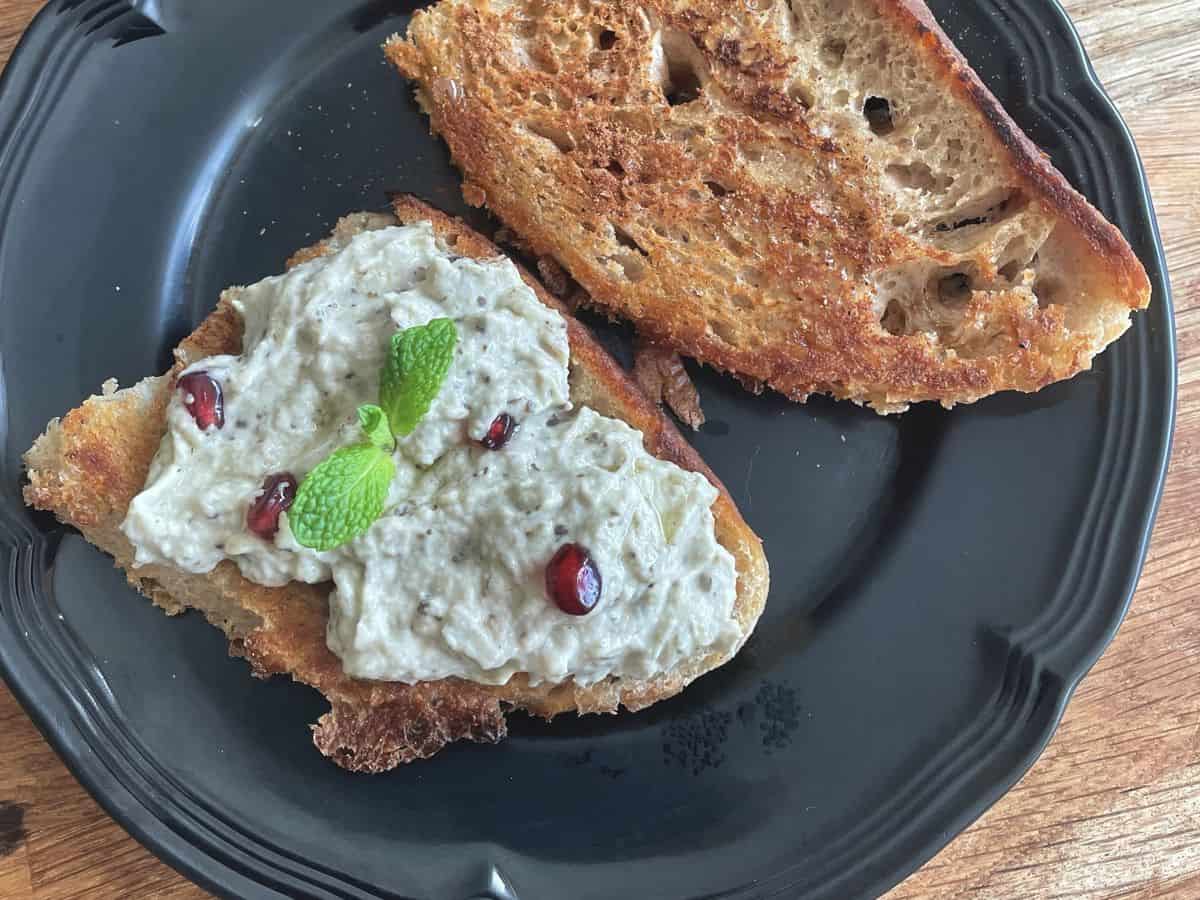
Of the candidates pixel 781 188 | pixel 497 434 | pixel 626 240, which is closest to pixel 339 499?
pixel 497 434

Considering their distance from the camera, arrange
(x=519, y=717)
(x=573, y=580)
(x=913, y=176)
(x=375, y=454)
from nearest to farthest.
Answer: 1. (x=573, y=580)
2. (x=375, y=454)
3. (x=519, y=717)
4. (x=913, y=176)

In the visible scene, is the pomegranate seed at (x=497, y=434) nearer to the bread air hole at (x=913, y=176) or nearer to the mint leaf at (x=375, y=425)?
the mint leaf at (x=375, y=425)

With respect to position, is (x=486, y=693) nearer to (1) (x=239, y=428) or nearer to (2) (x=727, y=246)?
(1) (x=239, y=428)

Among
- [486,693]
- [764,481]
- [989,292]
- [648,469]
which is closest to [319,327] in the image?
A: [648,469]

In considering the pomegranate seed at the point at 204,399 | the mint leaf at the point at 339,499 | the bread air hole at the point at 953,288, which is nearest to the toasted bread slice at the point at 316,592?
the pomegranate seed at the point at 204,399

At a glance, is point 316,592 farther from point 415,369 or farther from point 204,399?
point 415,369

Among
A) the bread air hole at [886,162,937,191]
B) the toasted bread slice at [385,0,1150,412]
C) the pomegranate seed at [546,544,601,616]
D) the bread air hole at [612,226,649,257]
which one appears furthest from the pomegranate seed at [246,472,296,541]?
the bread air hole at [886,162,937,191]
